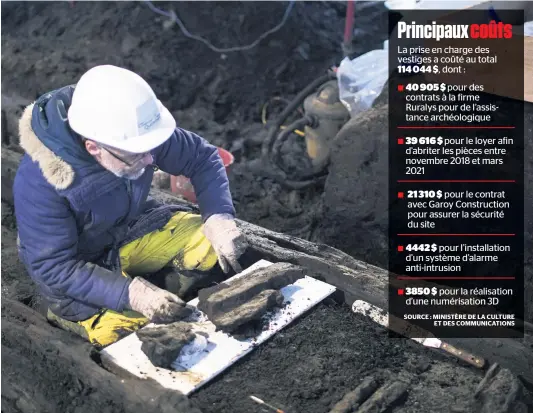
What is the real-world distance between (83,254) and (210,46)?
4.24 meters

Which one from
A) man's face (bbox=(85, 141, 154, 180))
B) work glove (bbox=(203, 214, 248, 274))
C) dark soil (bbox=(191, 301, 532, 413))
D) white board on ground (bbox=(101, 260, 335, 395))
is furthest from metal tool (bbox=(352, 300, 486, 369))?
man's face (bbox=(85, 141, 154, 180))

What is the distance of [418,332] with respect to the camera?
366cm

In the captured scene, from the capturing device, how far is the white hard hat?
317 cm

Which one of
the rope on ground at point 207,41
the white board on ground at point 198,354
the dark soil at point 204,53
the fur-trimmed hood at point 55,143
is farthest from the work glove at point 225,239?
the rope on ground at point 207,41

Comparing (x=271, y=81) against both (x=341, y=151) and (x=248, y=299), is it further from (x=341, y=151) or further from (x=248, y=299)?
(x=248, y=299)

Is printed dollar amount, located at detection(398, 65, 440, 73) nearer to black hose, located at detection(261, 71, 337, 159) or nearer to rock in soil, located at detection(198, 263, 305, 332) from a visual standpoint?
black hose, located at detection(261, 71, 337, 159)

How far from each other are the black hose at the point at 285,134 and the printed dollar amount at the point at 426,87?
1116 mm

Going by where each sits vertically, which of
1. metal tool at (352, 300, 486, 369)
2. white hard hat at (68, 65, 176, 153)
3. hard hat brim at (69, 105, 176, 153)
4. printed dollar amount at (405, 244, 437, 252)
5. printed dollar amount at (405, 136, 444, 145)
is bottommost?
metal tool at (352, 300, 486, 369)

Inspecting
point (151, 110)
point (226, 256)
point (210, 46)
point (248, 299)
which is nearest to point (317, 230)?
point (226, 256)

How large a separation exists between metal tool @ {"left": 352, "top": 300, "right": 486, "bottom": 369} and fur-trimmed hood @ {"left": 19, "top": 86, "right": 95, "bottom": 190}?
1676 mm

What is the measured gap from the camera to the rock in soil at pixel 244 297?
3.46 metres

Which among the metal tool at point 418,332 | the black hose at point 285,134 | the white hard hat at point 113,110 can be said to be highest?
the white hard hat at point 113,110

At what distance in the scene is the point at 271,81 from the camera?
7176 millimetres

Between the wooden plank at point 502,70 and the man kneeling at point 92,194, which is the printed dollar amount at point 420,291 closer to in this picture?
the man kneeling at point 92,194
